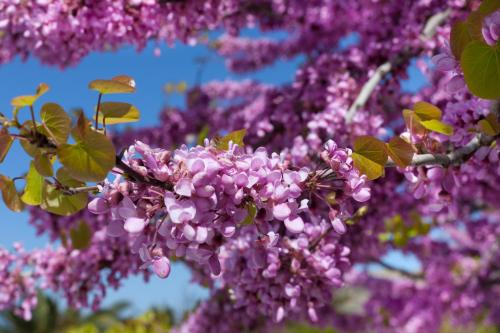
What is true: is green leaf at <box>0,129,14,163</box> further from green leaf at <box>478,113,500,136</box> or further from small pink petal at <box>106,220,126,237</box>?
green leaf at <box>478,113,500,136</box>

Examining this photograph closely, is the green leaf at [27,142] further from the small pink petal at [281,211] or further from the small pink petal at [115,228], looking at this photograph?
the small pink petal at [281,211]

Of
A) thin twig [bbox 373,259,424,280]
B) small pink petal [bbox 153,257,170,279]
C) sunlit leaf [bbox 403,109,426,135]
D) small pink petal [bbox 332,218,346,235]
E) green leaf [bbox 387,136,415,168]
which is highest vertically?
green leaf [bbox 387,136,415,168]

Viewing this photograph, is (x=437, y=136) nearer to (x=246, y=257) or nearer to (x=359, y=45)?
(x=246, y=257)

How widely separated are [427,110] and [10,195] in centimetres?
127

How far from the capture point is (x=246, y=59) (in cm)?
707

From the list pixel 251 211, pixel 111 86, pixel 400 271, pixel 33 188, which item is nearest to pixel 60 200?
pixel 33 188

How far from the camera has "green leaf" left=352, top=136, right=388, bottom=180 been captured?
1.35 meters

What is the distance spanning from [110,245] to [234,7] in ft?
5.81

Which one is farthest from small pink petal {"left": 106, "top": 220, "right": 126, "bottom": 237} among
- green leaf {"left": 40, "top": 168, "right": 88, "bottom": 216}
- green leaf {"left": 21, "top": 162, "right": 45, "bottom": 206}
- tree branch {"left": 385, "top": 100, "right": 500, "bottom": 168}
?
tree branch {"left": 385, "top": 100, "right": 500, "bottom": 168}

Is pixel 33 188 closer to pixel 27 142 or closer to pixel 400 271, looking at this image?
pixel 27 142

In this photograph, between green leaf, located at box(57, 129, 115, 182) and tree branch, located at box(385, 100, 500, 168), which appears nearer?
green leaf, located at box(57, 129, 115, 182)

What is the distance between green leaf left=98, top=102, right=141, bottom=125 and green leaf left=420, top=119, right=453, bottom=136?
→ 880mm

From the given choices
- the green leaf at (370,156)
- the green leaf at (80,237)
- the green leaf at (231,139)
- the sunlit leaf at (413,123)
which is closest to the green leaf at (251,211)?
the green leaf at (231,139)

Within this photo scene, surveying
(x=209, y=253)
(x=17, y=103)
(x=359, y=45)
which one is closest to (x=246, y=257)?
(x=209, y=253)
